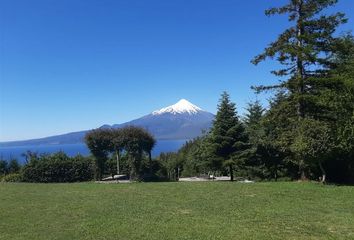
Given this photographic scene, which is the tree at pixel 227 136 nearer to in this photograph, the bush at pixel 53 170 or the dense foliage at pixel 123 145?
the dense foliage at pixel 123 145

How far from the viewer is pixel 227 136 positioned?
31.5 m

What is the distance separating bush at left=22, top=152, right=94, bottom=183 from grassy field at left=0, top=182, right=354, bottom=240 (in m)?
11.4

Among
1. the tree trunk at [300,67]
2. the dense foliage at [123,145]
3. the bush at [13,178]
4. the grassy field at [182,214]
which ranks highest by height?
the tree trunk at [300,67]

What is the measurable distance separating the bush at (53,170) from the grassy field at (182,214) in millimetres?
11378

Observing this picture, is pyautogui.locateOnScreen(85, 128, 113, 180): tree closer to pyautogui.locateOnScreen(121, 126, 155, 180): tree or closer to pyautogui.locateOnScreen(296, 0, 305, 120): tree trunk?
pyautogui.locateOnScreen(121, 126, 155, 180): tree

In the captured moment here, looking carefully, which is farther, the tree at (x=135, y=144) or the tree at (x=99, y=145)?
the tree at (x=99, y=145)

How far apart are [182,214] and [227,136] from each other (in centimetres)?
1865

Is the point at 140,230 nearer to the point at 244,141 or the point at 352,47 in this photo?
the point at 352,47

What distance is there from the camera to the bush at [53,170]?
30766mm

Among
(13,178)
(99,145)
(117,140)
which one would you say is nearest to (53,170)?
(13,178)

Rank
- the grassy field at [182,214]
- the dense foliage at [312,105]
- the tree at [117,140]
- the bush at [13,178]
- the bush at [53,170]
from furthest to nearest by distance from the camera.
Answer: the tree at [117,140] → the bush at [13,178] → the bush at [53,170] → the dense foliage at [312,105] → the grassy field at [182,214]

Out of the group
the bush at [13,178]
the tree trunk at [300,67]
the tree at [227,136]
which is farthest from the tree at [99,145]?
the tree trunk at [300,67]

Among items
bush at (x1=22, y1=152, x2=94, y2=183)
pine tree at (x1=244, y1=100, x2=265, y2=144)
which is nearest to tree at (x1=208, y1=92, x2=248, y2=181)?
pine tree at (x1=244, y1=100, x2=265, y2=144)

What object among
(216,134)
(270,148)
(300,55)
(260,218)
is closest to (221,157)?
(216,134)
